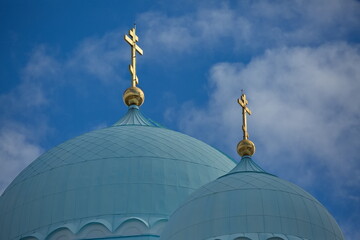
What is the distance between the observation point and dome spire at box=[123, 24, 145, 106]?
3284cm

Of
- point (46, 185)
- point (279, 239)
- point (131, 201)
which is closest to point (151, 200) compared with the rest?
point (131, 201)

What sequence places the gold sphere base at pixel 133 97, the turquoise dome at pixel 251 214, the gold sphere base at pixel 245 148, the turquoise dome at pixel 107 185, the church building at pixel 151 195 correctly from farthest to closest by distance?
the gold sphere base at pixel 133 97 → the gold sphere base at pixel 245 148 → the turquoise dome at pixel 107 185 → the church building at pixel 151 195 → the turquoise dome at pixel 251 214

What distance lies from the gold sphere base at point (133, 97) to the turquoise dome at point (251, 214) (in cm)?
844

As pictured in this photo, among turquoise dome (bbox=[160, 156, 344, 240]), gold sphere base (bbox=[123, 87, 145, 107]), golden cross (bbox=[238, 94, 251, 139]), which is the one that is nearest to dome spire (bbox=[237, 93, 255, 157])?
golden cross (bbox=[238, 94, 251, 139])

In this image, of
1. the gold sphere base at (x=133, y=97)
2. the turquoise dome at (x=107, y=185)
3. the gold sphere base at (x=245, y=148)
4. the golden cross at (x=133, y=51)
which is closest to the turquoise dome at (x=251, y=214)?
the gold sphere base at (x=245, y=148)

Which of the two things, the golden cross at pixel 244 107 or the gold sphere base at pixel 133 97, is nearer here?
the golden cross at pixel 244 107

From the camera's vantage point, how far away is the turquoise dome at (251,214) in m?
23.0

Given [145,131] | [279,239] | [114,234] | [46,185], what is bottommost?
[279,239]

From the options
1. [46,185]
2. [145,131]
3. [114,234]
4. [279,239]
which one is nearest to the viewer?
[279,239]

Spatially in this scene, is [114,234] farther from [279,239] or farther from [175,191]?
[279,239]

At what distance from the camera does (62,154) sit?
29.3 m

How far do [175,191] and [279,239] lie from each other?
212 inches

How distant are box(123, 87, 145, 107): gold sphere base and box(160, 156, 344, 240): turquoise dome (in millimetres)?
8444

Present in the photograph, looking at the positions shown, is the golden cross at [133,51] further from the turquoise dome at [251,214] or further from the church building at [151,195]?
the turquoise dome at [251,214]
